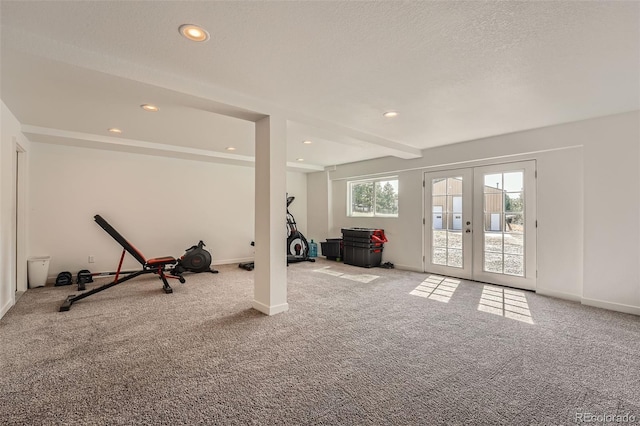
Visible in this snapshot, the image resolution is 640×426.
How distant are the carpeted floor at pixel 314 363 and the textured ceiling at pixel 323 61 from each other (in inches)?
89.2

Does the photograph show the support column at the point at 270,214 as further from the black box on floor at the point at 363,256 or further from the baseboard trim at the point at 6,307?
the black box on floor at the point at 363,256

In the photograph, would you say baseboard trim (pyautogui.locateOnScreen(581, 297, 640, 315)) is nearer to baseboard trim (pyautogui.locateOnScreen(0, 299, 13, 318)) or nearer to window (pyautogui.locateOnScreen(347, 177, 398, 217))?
window (pyautogui.locateOnScreen(347, 177, 398, 217))

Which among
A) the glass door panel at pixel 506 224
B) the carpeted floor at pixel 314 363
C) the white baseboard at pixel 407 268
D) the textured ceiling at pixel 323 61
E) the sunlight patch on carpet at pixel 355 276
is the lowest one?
the carpeted floor at pixel 314 363

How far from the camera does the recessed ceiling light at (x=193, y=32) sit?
2004 mm

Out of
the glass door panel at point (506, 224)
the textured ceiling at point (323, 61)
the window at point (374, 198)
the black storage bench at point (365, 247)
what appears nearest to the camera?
the textured ceiling at point (323, 61)

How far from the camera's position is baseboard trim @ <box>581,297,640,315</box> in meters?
3.51

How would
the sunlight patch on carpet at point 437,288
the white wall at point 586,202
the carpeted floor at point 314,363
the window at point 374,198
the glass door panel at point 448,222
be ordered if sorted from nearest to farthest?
the carpeted floor at point 314,363 → the white wall at point 586,202 → the sunlight patch on carpet at point 437,288 → the glass door panel at point 448,222 → the window at point 374,198

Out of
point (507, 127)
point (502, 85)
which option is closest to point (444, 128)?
point (507, 127)

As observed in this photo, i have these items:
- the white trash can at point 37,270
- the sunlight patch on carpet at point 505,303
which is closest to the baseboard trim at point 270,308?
the sunlight patch on carpet at point 505,303

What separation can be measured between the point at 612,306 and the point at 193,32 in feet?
17.3

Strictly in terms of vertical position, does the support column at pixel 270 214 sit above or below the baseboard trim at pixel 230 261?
above

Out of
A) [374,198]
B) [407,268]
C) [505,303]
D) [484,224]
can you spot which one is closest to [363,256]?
[407,268]

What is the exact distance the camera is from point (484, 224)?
498 cm

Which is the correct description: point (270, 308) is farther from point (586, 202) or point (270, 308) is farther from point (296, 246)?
point (586, 202)
